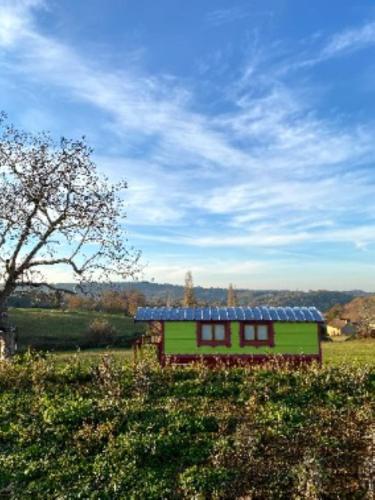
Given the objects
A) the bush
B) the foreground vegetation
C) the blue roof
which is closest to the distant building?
the bush

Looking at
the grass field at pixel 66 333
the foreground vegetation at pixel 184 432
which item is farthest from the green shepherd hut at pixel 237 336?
the grass field at pixel 66 333

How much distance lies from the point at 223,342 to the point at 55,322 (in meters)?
59.5

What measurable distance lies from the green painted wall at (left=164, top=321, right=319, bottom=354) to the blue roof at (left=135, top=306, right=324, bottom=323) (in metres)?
0.31

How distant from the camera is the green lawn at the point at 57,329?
56.9 m

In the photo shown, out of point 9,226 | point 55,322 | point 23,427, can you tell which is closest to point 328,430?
point 23,427

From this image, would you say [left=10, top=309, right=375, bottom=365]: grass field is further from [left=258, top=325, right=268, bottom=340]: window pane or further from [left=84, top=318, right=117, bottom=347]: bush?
[left=258, top=325, right=268, bottom=340]: window pane

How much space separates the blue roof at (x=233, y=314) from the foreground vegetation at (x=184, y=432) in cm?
440

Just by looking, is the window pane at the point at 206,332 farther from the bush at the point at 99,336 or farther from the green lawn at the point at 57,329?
the bush at the point at 99,336

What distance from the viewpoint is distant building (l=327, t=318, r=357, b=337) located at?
11069 cm

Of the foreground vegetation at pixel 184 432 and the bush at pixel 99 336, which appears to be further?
the bush at pixel 99 336

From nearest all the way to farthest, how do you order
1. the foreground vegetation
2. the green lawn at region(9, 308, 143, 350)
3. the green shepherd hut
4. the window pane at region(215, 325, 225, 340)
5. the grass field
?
the foreground vegetation → the green shepherd hut → the window pane at region(215, 325, 225, 340) → the grass field → the green lawn at region(9, 308, 143, 350)

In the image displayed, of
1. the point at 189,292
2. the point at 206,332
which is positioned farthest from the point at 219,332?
the point at 189,292

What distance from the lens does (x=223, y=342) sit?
2239cm

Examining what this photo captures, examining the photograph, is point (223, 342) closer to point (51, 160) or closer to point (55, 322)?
point (51, 160)
